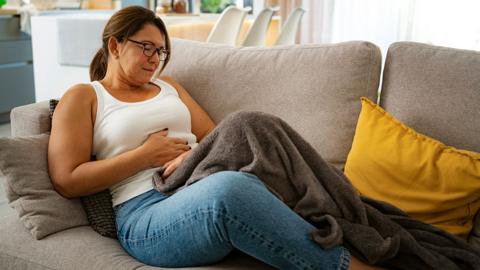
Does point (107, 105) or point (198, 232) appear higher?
point (107, 105)

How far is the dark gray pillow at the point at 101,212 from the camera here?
4.85 feet

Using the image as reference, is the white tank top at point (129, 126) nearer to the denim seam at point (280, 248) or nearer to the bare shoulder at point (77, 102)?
the bare shoulder at point (77, 102)

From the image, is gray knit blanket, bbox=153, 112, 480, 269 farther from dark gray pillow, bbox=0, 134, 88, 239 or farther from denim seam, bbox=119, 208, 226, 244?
dark gray pillow, bbox=0, 134, 88, 239

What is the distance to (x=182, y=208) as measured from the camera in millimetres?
1272

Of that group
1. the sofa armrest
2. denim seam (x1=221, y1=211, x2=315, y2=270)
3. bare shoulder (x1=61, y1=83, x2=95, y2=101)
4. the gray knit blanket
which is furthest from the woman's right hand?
denim seam (x1=221, y1=211, x2=315, y2=270)

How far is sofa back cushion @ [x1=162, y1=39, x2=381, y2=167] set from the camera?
5.63ft

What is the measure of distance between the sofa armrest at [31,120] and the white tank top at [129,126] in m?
0.17

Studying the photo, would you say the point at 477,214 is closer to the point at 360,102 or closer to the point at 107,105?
the point at 360,102

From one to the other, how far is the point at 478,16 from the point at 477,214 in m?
3.22

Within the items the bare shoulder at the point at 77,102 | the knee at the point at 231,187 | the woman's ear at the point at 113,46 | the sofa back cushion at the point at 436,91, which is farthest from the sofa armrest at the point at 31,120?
the sofa back cushion at the point at 436,91

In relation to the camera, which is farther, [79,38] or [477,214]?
[79,38]

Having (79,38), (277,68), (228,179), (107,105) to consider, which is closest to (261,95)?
(277,68)

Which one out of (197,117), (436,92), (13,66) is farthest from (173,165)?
(13,66)

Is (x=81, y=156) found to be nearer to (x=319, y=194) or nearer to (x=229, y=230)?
(x=229, y=230)
